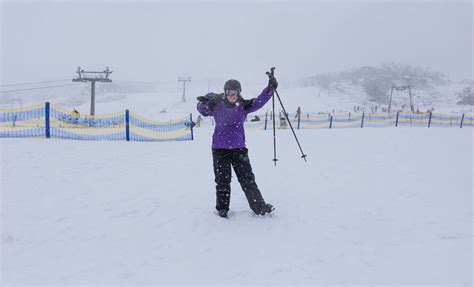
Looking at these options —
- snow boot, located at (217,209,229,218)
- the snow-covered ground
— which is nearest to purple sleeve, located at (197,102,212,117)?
snow boot, located at (217,209,229,218)

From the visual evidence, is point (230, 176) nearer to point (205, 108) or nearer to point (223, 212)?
point (223, 212)

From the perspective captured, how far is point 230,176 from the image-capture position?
4363 mm

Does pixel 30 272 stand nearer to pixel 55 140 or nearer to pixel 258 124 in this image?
pixel 55 140

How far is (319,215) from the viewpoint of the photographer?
454 cm

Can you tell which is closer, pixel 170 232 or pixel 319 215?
pixel 170 232

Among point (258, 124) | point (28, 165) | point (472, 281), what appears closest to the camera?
point (472, 281)

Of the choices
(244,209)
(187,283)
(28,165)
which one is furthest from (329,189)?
(28,165)

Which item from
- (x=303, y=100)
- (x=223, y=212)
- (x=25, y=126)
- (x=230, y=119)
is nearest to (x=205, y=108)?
(x=230, y=119)

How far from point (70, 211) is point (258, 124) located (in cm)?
2993

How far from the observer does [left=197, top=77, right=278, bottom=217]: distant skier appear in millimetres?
4246

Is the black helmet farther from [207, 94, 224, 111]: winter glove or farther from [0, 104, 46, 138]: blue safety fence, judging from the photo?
[0, 104, 46, 138]: blue safety fence

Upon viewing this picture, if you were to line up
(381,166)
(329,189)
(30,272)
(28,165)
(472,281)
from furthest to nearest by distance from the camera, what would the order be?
(381,166) < (28,165) < (329,189) < (30,272) < (472,281)

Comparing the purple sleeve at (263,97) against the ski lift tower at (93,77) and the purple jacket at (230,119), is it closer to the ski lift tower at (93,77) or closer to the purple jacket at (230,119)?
the purple jacket at (230,119)

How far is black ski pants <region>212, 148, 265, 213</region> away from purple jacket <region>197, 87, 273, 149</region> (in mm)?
117
